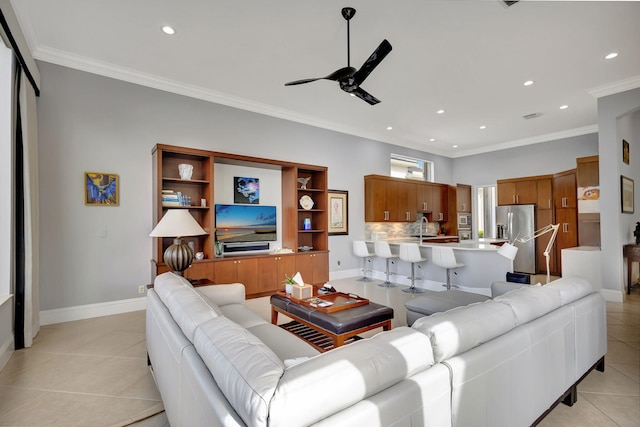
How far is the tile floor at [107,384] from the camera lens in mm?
2004

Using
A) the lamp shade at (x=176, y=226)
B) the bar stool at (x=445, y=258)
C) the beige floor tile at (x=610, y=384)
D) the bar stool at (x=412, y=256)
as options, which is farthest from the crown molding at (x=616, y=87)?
the lamp shade at (x=176, y=226)

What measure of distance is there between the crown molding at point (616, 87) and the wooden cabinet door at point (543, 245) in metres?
2.96

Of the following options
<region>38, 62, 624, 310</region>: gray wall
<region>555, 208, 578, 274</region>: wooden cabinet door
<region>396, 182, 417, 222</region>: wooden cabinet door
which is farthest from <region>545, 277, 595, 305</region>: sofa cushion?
<region>555, 208, 578, 274</region>: wooden cabinet door

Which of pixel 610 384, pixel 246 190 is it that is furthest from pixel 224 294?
pixel 610 384

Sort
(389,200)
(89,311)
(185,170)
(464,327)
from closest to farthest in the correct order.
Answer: (464,327)
(89,311)
(185,170)
(389,200)

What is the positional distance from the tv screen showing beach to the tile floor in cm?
181

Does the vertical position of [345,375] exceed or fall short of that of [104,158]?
it falls short

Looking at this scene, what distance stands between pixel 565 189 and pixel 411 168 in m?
3.41

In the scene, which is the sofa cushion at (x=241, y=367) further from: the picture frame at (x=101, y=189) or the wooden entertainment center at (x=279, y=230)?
the picture frame at (x=101, y=189)

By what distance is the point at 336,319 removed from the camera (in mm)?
2572

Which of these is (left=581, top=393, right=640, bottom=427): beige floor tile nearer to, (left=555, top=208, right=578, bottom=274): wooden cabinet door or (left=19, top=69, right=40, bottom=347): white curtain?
(left=19, top=69, right=40, bottom=347): white curtain

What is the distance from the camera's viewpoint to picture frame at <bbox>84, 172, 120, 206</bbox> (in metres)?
3.94

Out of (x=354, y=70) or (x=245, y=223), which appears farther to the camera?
(x=245, y=223)

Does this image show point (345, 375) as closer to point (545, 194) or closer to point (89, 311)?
point (89, 311)
